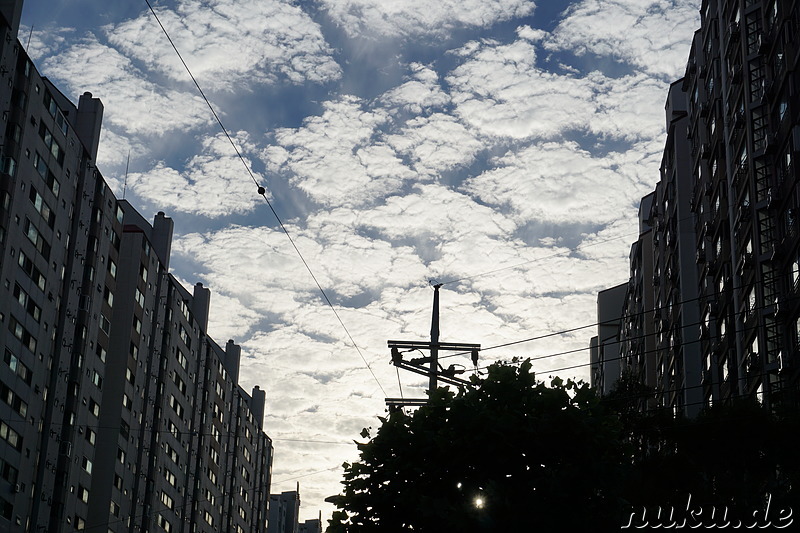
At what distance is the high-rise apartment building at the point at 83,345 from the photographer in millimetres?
57688

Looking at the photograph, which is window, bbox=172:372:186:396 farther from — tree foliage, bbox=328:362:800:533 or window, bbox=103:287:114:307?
tree foliage, bbox=328:362:800:533

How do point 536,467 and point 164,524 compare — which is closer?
point 536,467

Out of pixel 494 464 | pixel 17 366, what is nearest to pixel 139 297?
pixel 17 366

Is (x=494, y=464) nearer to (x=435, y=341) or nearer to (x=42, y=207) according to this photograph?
(x=435, y=341)

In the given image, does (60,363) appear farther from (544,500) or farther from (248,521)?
(248,521)

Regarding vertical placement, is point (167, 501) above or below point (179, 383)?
below

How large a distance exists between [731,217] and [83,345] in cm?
4091

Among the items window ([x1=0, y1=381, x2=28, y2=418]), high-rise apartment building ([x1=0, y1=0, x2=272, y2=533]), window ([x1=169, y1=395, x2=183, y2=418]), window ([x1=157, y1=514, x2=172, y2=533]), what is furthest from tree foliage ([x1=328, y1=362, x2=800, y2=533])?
window ([x1=169, y1=395, x2=183, y2=418])

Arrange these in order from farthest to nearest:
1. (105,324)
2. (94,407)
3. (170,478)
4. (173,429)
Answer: (173,429) < (170,478) < (105,324) < (94,407)

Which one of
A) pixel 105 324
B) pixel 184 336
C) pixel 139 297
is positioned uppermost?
pixel 184 336

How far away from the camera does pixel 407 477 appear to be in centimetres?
2945

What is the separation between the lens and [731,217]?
52.7m

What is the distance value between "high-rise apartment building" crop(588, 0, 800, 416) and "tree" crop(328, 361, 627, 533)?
10398mm

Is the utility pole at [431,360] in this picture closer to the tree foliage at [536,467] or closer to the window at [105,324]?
the tree foliage at [536,467]
